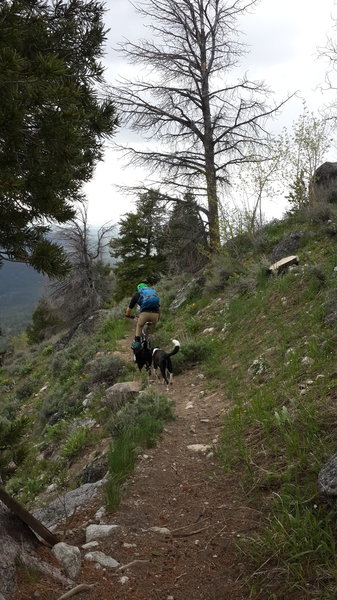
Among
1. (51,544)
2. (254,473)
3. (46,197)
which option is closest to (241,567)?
(254,473)

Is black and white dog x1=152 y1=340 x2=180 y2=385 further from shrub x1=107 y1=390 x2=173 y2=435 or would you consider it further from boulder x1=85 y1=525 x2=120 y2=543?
boulder x1=85 y1=525 x2=120 y2=543

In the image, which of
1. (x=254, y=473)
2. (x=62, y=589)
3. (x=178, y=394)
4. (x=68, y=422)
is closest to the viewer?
(x=62, y=589)

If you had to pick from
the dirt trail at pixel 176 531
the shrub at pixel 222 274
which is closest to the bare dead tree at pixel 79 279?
the shrub at pixel 222 274

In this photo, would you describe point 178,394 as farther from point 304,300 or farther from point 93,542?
point 93,542

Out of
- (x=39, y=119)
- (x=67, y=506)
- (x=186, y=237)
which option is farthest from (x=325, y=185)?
(x=67, y=506)

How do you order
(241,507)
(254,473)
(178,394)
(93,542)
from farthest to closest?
1. (178,394)
2. (254,473)
3. (241,507)
4. (93,542)

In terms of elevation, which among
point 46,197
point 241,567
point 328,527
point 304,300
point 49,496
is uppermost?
point 46,197

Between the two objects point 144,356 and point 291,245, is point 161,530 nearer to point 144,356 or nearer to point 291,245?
point 144,356

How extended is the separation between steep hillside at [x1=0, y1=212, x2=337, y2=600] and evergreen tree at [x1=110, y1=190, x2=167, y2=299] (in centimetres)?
1433

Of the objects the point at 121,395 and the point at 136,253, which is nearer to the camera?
the point at 121,395

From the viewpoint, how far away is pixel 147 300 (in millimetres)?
9383

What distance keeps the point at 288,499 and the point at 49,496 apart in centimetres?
402

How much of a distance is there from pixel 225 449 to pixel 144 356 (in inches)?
193

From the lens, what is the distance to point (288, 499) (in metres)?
3.17
